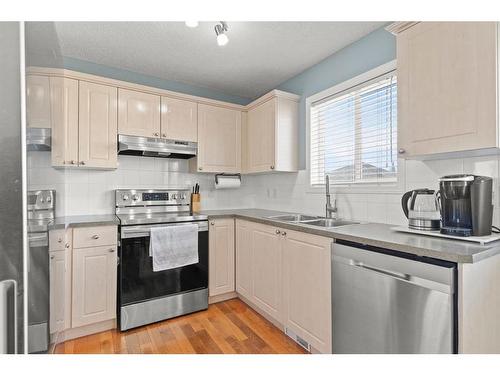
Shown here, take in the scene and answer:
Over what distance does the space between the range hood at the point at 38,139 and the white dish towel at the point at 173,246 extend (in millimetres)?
1593

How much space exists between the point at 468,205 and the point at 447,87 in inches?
24.4

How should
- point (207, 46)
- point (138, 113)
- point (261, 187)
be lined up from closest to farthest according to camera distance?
point (207, 46), point (138, 113), point (261, 187)

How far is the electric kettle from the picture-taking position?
1.45m

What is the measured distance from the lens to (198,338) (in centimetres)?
202

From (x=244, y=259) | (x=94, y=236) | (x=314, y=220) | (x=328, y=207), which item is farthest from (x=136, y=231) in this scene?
(x=328, y=207)

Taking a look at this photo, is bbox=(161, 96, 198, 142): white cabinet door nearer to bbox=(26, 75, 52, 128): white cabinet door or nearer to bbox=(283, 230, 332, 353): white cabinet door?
bbox=(283, 230, 332, 353): white cabinet door

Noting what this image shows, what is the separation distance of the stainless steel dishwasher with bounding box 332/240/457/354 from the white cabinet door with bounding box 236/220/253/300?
102 cm

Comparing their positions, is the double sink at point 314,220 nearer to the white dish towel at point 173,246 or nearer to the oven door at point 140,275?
the white dish towel at point 173,246

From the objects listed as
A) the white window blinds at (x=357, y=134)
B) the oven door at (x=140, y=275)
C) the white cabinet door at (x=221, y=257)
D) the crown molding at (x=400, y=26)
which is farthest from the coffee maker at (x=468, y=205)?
the oven door at (x=140, y=275)

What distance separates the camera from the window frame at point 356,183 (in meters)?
1.90

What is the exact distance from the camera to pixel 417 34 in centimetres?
149

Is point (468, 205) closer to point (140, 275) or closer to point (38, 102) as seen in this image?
point (38, 102)
